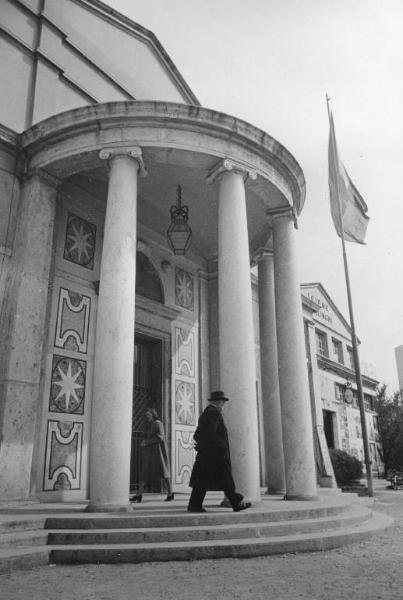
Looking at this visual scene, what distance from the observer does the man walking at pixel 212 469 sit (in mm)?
6543

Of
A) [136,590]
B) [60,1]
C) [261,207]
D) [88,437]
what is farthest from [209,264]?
[136,590]

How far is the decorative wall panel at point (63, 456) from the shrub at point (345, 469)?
Result: 13044 millimetres

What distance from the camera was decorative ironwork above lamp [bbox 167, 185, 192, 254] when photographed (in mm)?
10380

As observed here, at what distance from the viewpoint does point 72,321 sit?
978 centimetres

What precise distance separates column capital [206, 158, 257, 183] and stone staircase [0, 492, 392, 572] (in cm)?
555

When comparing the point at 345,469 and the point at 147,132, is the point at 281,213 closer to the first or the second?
the point at 147,132

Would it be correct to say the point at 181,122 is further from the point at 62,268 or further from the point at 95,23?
the point at 95,23

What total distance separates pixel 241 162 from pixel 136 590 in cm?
699

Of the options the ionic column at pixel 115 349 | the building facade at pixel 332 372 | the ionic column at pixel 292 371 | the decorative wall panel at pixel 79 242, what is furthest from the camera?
the building facade at pixel 332 372

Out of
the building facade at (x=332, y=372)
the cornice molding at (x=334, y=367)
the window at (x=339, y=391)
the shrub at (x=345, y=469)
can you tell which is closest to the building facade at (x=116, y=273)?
the shrub at (x=345, y=469)

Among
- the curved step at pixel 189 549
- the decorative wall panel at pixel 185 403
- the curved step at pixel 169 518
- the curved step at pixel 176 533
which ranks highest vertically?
the decorative wall panel at pixel 185 403

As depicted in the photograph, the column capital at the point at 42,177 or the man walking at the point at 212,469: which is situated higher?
the column capital at the point at 42,177

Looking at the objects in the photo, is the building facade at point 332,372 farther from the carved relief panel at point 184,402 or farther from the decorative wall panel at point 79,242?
the decorative wall panel at point 79,242

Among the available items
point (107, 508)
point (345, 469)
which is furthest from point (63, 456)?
point (345, 469)
